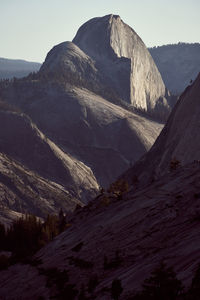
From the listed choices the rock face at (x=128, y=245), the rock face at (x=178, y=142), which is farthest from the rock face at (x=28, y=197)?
the rock face at (x=128, y=245)

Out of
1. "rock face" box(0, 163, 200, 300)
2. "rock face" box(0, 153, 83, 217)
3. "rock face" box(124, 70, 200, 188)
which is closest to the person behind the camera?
"rock face" box(0, 163, 200, 300)

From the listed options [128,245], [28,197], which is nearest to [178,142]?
[128,245]

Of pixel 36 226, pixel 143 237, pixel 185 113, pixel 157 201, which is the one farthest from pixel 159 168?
pixel 143 237

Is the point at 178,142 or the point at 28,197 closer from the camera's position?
the point at 178,142

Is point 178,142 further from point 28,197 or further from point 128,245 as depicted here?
point 28,197

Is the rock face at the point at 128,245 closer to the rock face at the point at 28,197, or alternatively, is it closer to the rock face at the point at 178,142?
the rock face at the point at 178,142

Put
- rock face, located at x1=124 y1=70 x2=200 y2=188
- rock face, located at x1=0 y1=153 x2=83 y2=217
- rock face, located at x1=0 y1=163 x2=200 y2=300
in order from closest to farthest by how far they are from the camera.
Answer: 1. rock face, located at x1=0 y1=163 x2=200 y2=300
2. rock face, located at x1=124 y1=70 x2=200 y2=188
3. rock face, located at x1=0 y1=153 x2=83 y2=217

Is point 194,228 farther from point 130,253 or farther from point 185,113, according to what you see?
point 185,113

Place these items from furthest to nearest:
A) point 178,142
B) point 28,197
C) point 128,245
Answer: point 28,197 < point 178,142 < point 128,245

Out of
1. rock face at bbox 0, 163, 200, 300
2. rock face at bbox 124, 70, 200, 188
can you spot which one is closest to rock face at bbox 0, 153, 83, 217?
rock face at bbox 124, 70, 200, 188

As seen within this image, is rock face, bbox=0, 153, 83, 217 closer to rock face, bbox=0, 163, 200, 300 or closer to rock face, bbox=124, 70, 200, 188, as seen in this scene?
rock face, bbox=124, 70, 200, 188
